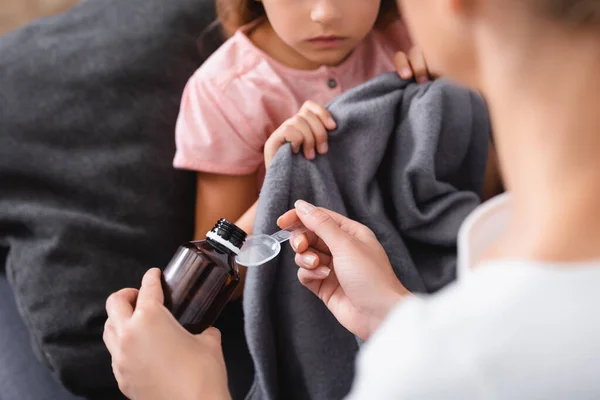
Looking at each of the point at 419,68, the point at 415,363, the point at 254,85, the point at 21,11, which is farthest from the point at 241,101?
the point at 415,363

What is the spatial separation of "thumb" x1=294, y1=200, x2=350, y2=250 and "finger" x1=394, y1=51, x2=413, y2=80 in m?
0.27

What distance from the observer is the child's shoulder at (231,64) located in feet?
2.96

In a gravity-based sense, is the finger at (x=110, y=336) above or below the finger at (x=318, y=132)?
below

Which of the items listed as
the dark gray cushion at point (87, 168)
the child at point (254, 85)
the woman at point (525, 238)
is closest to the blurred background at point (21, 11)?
the dark gray cushion at point (87, 168)

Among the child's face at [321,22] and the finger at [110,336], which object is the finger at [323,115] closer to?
the child's face at [321,22]

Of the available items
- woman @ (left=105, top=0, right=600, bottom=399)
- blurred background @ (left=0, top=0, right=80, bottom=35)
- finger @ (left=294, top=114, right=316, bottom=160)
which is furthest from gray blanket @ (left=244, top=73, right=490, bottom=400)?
blurred background @ (left=0, top=0, right=80, bottom=35)

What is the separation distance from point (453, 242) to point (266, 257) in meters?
0.28

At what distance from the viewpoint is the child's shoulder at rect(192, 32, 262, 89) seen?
2.96 feet

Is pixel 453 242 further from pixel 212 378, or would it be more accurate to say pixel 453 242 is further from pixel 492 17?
pixel 492 17

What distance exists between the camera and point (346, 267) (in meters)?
0.67

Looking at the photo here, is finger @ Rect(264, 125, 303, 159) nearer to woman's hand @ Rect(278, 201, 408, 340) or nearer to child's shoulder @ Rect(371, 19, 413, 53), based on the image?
woman's hand @ Rect(278, 201, 408, 340)

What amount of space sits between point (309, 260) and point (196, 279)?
0.12 m

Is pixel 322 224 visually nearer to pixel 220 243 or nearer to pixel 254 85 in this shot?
pixel 220 243

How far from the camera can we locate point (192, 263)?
0.63 meters
